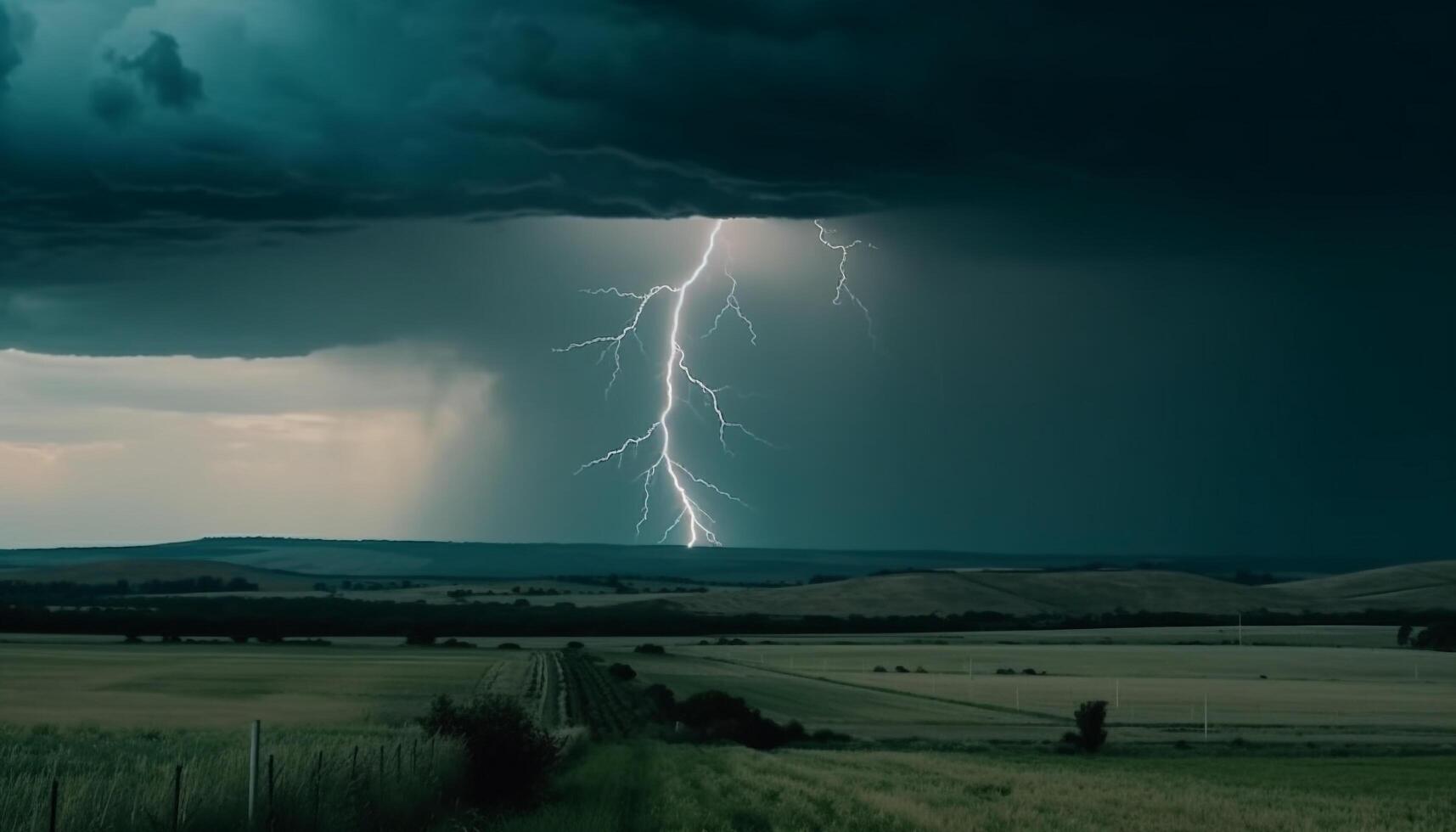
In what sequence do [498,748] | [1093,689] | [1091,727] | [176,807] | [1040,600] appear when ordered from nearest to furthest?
[176,807] → [498,748] → [1091,727] → [1093,689] → [1040,600]

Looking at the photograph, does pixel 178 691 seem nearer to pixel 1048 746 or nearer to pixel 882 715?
pixel 882 715

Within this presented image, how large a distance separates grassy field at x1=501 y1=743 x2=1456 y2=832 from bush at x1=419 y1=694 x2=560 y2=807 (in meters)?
0.72

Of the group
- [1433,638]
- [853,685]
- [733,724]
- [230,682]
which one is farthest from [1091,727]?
[1433,638]

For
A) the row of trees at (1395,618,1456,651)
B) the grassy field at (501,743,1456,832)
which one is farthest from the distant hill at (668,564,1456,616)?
the grassy field at (501,743,1456,832)

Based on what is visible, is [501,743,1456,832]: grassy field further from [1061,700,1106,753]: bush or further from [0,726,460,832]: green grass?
[1061,700,1106,753]: bush

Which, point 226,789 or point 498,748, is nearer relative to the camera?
point 226,789

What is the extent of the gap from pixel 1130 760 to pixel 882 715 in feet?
61.4

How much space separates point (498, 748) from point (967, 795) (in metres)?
9.10

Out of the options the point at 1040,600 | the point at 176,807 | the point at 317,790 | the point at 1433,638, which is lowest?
the point at 1433,638

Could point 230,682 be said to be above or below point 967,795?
below

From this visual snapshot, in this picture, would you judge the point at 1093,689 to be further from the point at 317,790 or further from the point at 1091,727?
the point at 317,790

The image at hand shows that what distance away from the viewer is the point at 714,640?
5389 inches

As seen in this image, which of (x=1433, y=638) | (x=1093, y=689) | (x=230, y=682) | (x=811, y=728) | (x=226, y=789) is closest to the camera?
(x=226, y=789)

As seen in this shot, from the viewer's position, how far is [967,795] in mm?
27953
